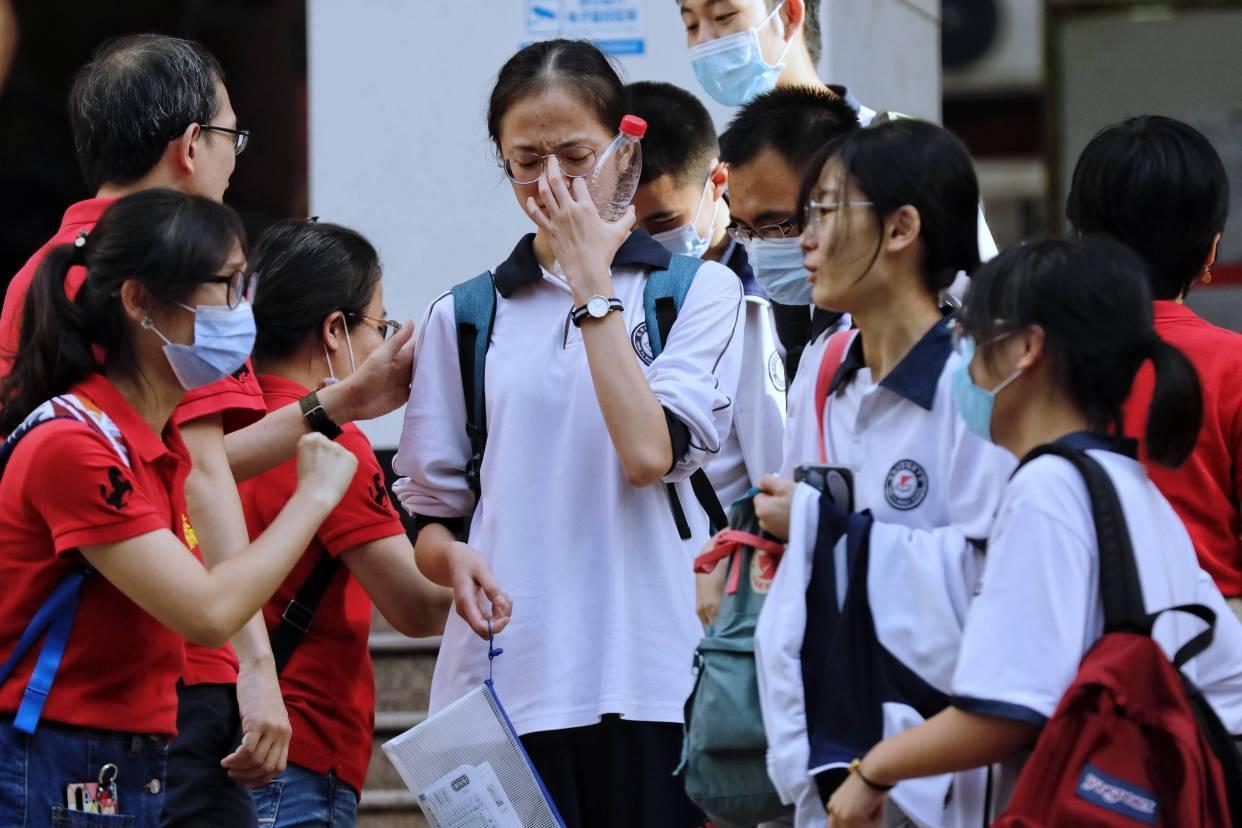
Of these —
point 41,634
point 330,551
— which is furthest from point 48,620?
point 330,551

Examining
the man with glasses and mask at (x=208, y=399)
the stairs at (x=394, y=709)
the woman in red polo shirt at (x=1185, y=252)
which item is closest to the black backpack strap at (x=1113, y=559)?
the woman in red polo shirt at (x=1185, y=252)

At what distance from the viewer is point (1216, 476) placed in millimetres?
3418

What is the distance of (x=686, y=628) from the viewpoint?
3.47 m

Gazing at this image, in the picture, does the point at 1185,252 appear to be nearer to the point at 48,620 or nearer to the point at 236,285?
the point at 236,285

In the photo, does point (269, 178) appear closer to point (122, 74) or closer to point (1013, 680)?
point (122, 74)

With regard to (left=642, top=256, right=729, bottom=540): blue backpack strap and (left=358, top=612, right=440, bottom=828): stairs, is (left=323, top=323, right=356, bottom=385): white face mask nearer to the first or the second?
(left=642, top=256, right=729, bottom=540): blue backpack strap

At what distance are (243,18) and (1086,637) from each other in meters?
4.85

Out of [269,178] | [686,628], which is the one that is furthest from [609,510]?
[269,178]

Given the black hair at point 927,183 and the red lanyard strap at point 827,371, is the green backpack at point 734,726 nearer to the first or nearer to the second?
the red lanyard strap at point 827,371

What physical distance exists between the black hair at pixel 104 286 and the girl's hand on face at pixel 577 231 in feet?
2.00

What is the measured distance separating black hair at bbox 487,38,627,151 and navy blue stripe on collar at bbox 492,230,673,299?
0.74 ft

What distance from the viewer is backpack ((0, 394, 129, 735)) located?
300 centimetres

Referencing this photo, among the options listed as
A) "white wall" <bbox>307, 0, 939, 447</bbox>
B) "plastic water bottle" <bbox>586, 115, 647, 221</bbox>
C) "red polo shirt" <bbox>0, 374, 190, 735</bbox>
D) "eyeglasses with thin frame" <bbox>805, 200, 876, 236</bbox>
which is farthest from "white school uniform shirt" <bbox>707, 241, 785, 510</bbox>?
"white wall" <bbox>307, 0, 939, 447</bbox>

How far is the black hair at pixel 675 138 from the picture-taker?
4.70 m
